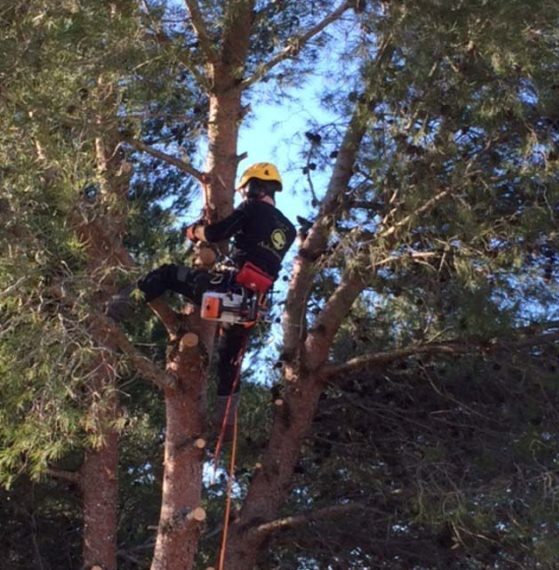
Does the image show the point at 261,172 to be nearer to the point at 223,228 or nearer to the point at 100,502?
the point at 223,228

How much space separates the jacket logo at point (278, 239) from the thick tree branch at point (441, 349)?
1.07 m

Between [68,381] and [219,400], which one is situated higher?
[219,400]

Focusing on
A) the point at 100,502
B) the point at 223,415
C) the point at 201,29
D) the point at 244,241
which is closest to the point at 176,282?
the point at 244,241

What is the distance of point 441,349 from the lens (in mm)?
6793

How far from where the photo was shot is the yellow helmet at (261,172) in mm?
6324

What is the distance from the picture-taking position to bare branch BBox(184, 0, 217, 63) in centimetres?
645

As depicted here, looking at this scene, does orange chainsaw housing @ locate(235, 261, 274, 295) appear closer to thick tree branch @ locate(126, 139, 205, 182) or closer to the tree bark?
the tree bark

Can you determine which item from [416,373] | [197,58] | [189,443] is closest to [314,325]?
[416,373]

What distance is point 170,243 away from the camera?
7.98 m

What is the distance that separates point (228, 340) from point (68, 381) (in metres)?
1.39

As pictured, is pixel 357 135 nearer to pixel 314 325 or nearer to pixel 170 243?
pixel 314 325

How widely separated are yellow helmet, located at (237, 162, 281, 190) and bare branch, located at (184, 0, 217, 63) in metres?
0.75

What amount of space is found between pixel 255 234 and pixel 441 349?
1.34 meters

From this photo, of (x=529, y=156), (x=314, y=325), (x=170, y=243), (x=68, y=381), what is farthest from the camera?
(x=170, y=243)
